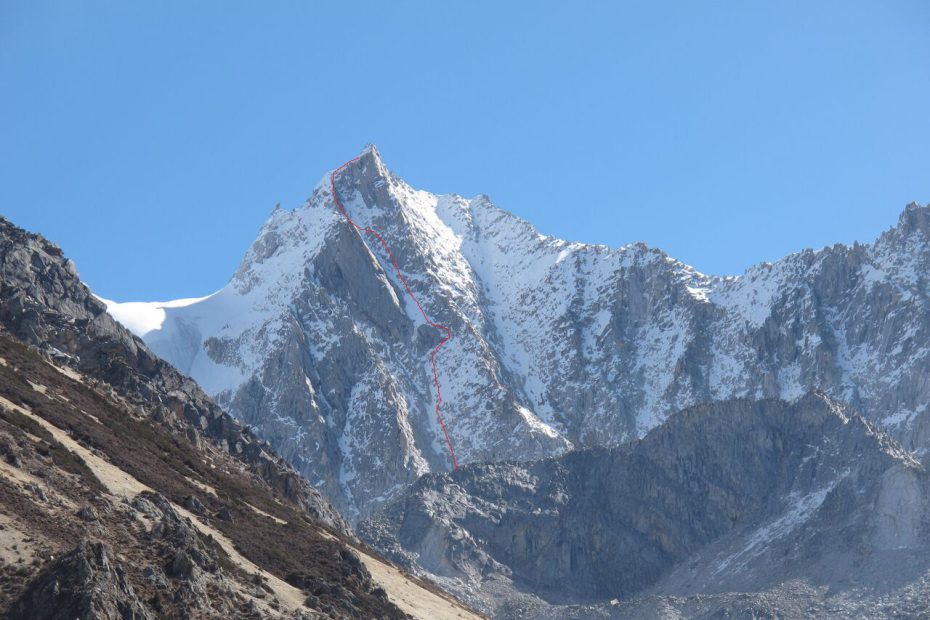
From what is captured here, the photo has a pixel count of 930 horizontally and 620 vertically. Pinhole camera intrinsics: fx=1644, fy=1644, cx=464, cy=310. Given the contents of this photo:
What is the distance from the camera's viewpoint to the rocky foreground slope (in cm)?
8100

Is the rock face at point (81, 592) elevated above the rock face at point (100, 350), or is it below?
below

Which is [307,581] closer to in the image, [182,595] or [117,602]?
[182,595]

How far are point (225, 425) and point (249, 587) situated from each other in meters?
72.0

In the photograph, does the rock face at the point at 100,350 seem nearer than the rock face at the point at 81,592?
No

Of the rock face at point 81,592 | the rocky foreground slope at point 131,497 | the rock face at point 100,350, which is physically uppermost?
the rock face at point 100,350

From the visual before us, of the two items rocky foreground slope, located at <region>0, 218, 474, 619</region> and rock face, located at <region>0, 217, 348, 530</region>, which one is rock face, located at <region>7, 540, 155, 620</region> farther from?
rock face, located at <region>0, 217, 348, 530</region>

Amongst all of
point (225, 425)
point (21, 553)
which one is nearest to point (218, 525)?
point (21, 553)

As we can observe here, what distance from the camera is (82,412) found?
Answer: 119 m

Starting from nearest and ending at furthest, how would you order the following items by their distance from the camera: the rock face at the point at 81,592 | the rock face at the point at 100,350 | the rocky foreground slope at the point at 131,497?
the rock face at the point at 81,592, the rocky foreground slope at the point at 131,497, the rock face at the point at 100,350

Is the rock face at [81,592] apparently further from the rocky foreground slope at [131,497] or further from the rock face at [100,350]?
the rock face at [100,350]

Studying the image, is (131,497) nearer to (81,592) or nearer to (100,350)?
(81,592)

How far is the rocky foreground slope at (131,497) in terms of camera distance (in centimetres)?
8100

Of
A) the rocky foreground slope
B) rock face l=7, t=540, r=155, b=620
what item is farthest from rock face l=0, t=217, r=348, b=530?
rock face l=7, t=540, r=155, b=620

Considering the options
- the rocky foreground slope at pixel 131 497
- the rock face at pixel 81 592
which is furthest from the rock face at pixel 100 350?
the rock face at pixel 81 592
